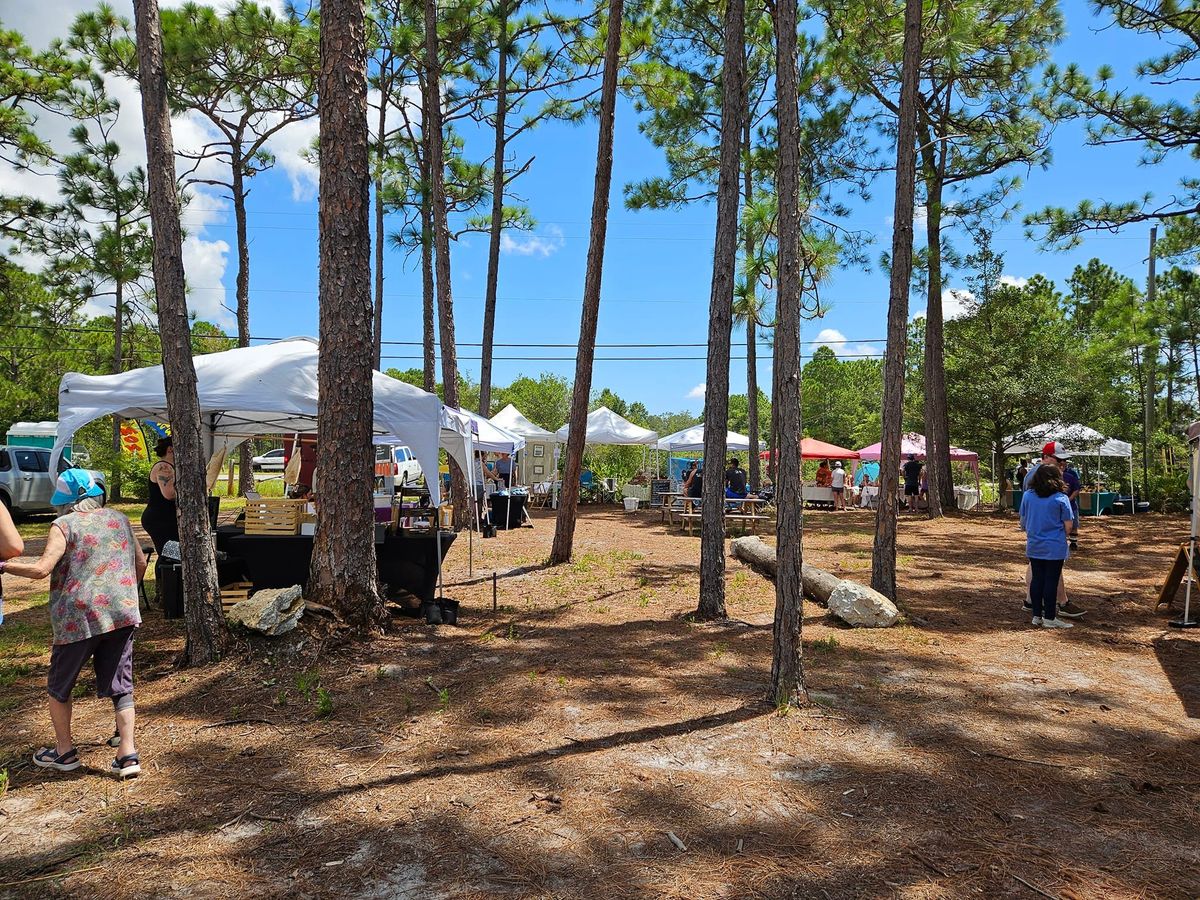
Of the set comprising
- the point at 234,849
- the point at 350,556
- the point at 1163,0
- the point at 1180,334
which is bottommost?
the point at 234,849

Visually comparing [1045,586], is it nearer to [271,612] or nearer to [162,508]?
[271,612]

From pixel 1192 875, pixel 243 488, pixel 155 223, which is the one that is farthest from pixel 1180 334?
pixel 243 488

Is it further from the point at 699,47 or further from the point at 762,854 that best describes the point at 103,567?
the point at 699,47

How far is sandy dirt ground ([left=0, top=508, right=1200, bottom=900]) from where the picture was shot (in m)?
2.76

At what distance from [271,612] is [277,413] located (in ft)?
6.91

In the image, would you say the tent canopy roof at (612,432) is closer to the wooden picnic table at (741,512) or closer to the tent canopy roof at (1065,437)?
the wooden picnic table at (741,512)

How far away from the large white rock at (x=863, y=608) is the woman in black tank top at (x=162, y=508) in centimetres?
580

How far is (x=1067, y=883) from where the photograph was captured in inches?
106

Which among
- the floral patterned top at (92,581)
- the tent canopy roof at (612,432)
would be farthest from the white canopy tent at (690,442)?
the floral patterned top at (92,581)

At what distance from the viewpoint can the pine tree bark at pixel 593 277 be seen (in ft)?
32.2

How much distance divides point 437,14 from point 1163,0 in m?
11.4

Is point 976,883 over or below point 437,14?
below

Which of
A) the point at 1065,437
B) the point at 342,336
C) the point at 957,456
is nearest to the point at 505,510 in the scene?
the point at 342,336

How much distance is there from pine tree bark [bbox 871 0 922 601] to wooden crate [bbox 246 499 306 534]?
5.50m
